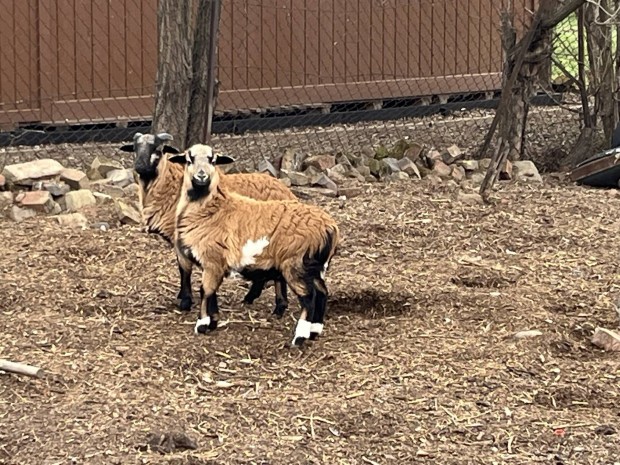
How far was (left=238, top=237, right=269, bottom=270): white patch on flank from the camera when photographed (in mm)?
6227

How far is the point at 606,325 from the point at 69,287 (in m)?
3.08

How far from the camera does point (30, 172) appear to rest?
9633mm

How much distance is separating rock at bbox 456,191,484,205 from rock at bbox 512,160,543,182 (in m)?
1.15

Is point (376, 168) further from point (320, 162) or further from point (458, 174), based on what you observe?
point (458, 174)

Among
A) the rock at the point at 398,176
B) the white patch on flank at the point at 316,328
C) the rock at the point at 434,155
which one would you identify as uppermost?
the white patch on flank at the point at 316,328

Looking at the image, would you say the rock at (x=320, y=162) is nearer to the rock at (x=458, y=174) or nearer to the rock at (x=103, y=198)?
the rock at (x=458, y=174)

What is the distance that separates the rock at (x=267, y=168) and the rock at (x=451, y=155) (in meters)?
1.72

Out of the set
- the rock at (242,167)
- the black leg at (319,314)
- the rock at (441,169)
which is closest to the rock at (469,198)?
the rock at (441,169)

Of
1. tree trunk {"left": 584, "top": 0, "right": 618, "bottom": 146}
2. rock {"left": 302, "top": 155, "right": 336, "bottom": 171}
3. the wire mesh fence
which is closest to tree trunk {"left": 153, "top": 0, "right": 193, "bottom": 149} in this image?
rock {"left": 302, "top": 155, "right": 336, "bottom": 171}

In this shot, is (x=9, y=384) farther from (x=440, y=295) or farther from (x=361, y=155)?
(x=361, y=155)

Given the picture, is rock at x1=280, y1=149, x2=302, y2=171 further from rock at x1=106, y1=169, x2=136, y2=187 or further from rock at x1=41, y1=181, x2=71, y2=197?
rock at x1=41, y1=181, x2=71, y2=197

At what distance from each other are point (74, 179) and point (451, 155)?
11.4 feet

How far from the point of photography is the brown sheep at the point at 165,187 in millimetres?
6922

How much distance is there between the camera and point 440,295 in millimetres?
7141
